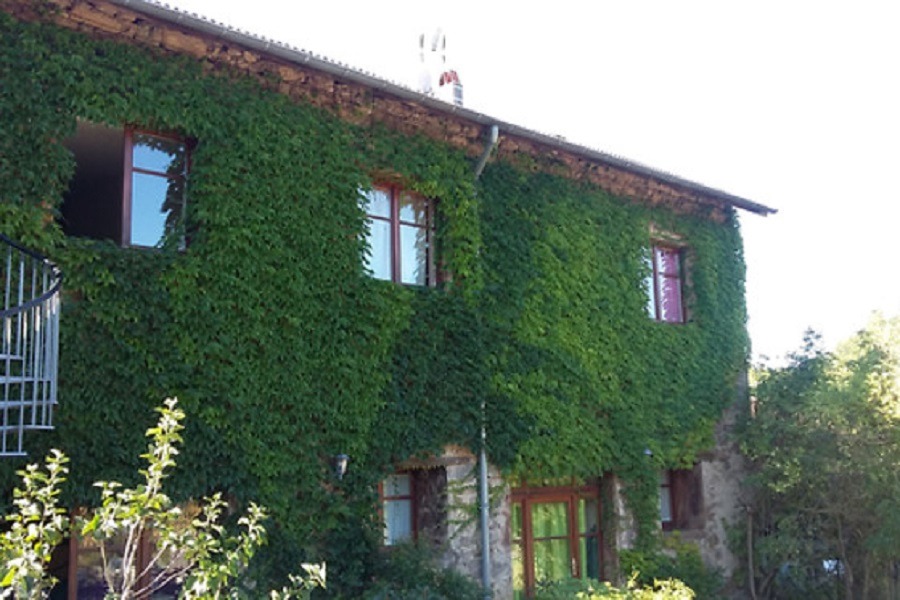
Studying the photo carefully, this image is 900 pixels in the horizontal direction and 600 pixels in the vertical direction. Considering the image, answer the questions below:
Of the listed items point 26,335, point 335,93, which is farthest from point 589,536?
point 26,335

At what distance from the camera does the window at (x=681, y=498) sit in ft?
43.5

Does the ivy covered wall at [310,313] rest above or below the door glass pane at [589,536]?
above

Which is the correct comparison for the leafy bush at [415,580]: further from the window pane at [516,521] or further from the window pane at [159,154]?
the window pane at [159,154]

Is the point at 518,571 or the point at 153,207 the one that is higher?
the point at 153,207

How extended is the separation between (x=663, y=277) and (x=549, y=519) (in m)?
4.28

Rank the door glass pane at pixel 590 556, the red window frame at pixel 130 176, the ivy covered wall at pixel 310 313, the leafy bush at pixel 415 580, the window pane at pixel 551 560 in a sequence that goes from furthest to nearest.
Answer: the door glass pane at pixel 590 556 → the window pane at pixel 551 560 → the leafy bush at pixel 415 580 → the red window frame at pixel 130 176 → the ivy covered wall at pixel 310 313

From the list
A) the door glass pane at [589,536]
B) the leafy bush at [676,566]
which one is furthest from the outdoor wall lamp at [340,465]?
the leafy bush at [676,566]

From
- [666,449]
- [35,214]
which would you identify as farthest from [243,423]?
[666,449]

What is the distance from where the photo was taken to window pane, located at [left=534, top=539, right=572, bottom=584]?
1133 cm

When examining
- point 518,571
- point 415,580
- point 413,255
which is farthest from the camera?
point 518,571

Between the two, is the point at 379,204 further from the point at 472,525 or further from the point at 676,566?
the point at 676,566

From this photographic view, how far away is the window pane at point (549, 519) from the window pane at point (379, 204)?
165 inches

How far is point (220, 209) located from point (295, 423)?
2196 mm

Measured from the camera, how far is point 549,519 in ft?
38.0
